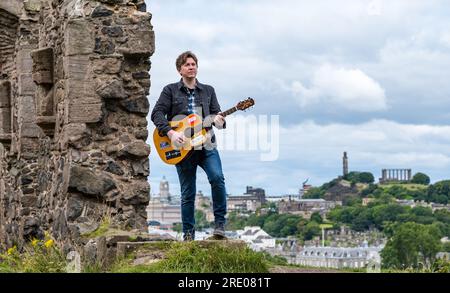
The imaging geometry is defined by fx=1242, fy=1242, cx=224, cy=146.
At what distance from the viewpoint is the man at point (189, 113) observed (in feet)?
35.4

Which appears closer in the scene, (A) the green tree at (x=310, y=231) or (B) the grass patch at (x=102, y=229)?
(B) the grass patch at (x=102, y=229)

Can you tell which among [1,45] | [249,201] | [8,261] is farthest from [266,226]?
[8,261]

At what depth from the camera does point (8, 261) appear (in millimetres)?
11844

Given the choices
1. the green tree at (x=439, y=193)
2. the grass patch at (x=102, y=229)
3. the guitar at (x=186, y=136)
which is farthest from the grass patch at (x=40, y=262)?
the green tree at (x=439, y=193)

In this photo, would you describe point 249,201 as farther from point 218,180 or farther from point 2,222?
point 218,180

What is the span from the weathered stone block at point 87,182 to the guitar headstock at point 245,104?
2152mm

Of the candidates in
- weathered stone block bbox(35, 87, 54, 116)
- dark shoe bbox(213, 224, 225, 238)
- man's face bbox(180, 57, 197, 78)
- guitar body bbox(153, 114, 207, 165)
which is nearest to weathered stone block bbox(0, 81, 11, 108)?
weathered stone block bbox(35, 87, 54, 116)

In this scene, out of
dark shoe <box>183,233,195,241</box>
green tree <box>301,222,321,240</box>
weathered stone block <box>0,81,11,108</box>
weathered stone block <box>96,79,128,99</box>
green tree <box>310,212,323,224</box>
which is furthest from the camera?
green tree <box>310,212,323,224</box>

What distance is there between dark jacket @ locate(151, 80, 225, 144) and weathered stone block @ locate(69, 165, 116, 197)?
1.56 metres

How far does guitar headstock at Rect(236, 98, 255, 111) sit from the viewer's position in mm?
10711

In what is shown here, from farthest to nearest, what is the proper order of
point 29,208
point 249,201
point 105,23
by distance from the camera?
point 249,201, point 29,208, point 105,23

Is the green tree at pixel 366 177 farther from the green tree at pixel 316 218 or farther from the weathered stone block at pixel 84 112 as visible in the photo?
the weathered stone block at pixel 84 112

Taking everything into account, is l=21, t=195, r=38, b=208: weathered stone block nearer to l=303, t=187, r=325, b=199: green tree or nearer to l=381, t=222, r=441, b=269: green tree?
l=381, t=222, r=441, b=269: green tree

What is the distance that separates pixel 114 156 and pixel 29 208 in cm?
541
